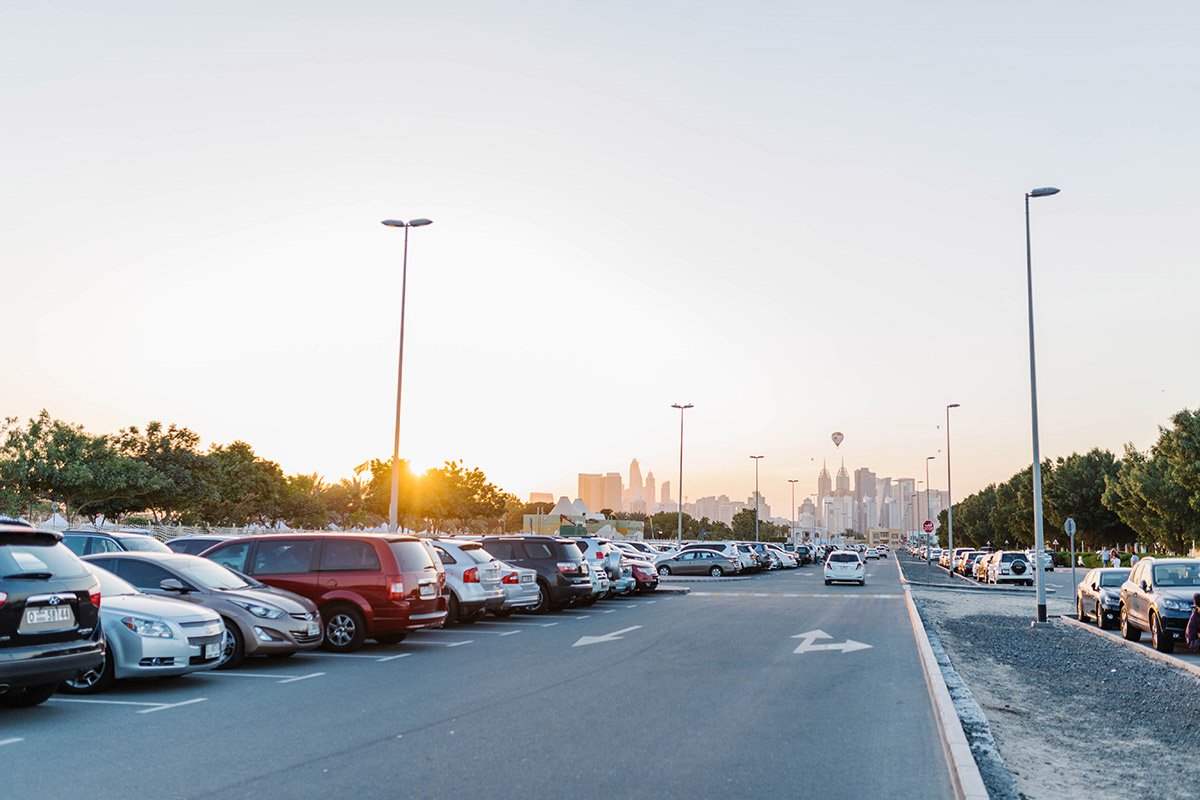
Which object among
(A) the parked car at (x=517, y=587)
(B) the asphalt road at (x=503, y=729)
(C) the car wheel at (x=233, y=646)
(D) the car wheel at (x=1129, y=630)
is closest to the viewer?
(B) the asphalt road at (x=503, y=729)

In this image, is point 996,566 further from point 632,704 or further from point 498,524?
point 498,524

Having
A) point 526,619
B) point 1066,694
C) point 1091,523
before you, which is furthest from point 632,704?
point 1091,523

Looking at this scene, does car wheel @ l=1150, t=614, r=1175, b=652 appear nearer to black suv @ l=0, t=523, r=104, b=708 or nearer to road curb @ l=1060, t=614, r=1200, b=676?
road curb @ l=1060, t=614, r=1200, b=676

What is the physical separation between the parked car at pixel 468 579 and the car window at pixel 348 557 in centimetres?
298

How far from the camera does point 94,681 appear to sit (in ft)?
34.6

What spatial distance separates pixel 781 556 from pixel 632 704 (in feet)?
178

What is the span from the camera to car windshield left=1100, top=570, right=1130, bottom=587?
21.4m

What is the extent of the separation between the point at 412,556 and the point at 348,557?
971 mm

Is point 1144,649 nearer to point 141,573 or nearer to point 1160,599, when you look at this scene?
point 1160,599

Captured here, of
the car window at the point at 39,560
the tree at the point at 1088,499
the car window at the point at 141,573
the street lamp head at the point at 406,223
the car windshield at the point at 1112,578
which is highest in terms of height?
the street lamp head at the point at 406,223

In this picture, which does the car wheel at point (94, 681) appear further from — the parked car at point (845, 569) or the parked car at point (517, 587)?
the parked car at point (845, 569)

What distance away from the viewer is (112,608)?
1088 centimetres

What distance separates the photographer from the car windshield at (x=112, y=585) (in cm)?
1148

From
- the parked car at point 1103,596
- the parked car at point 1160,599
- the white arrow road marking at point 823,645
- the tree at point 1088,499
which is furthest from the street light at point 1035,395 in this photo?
the tree at point 1088,499
